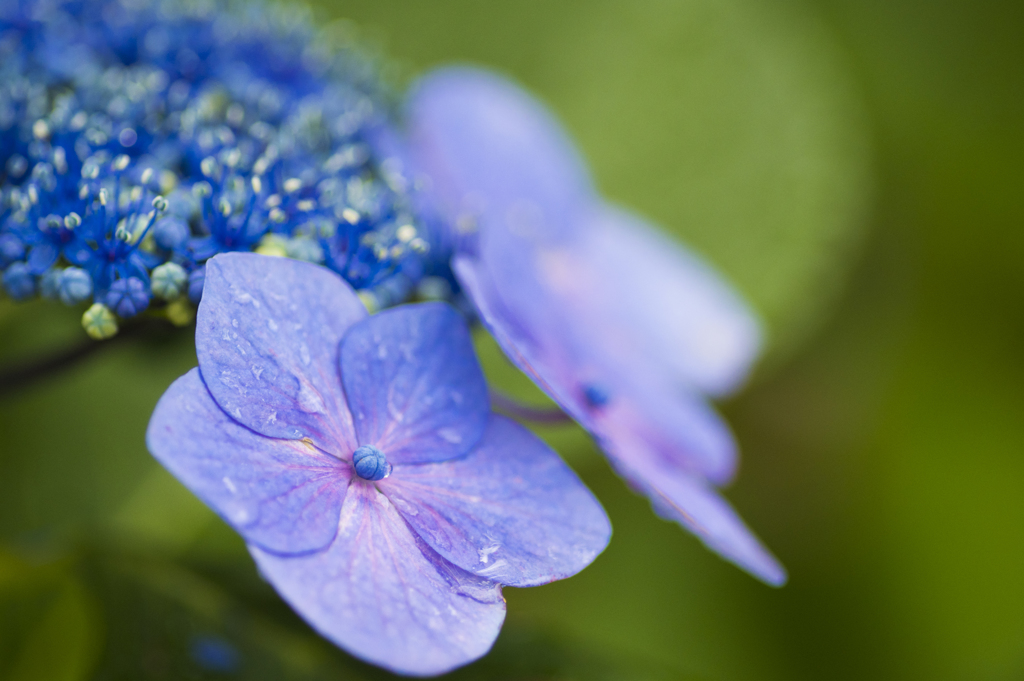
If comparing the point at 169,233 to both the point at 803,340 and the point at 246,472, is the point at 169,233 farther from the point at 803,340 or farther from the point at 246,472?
the point at 803,340

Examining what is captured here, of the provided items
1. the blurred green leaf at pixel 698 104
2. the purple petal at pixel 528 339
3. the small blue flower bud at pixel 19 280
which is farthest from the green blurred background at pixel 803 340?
the purple petal at pixel 528 339

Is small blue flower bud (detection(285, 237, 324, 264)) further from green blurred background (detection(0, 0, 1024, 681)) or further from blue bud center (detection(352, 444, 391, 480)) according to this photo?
green blurred background (detection(0, 0, 1024, 681))

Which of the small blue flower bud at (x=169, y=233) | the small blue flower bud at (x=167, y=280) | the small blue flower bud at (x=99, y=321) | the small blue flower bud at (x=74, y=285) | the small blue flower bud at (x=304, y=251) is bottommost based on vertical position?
the small blue flower bud at (x=99, y=321)

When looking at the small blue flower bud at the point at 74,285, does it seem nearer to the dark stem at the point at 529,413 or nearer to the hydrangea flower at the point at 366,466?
the hydrangea flower at the point at 366,466

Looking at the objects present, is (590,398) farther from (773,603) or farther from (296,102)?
(773,603)

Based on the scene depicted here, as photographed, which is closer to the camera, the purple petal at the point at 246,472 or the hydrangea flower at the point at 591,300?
the purple petal at the point at 246,472

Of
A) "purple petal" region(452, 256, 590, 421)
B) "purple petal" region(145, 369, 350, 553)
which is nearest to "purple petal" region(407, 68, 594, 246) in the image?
"purple petal" region(452, 256, 590, 421)
